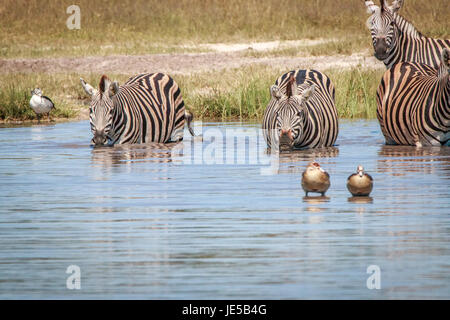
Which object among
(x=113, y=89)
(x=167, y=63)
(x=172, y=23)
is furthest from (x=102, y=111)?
(x=172, y=23)

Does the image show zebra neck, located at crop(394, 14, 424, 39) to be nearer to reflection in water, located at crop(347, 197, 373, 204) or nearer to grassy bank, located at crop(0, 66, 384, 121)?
grassy bank, located at crop(0, 66, 384, 121)

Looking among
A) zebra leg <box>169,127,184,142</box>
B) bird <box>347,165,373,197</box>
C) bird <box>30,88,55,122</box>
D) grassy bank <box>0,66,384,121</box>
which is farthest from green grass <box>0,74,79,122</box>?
bird <box>347,165,373,197</box>

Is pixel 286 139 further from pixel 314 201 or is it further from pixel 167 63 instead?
pixel 167 63

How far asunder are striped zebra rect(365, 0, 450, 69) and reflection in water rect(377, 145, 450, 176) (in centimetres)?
188

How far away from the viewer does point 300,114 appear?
45.7ft

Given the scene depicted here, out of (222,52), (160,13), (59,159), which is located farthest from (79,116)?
(160,13)

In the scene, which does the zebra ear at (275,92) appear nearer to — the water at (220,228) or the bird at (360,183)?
the water at (220,228)

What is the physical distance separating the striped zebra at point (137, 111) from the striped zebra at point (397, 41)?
2.99 metres

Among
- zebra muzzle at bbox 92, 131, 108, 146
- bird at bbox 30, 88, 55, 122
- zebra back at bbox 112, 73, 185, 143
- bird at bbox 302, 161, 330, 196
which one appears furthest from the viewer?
bird at bbox 30, 88, 55, 122

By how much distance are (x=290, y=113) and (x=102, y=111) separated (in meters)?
2.50

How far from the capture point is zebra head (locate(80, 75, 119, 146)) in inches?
573

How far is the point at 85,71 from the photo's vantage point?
2847 centimetres

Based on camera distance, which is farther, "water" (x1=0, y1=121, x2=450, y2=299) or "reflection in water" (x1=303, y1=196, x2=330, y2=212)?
"reflection in water" (x1=303, y1=196, x2=330, y2=212)

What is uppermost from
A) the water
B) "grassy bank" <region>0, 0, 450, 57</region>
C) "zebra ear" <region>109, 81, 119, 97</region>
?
"grassy bank" <region>0, 0, 450, 57</region>
